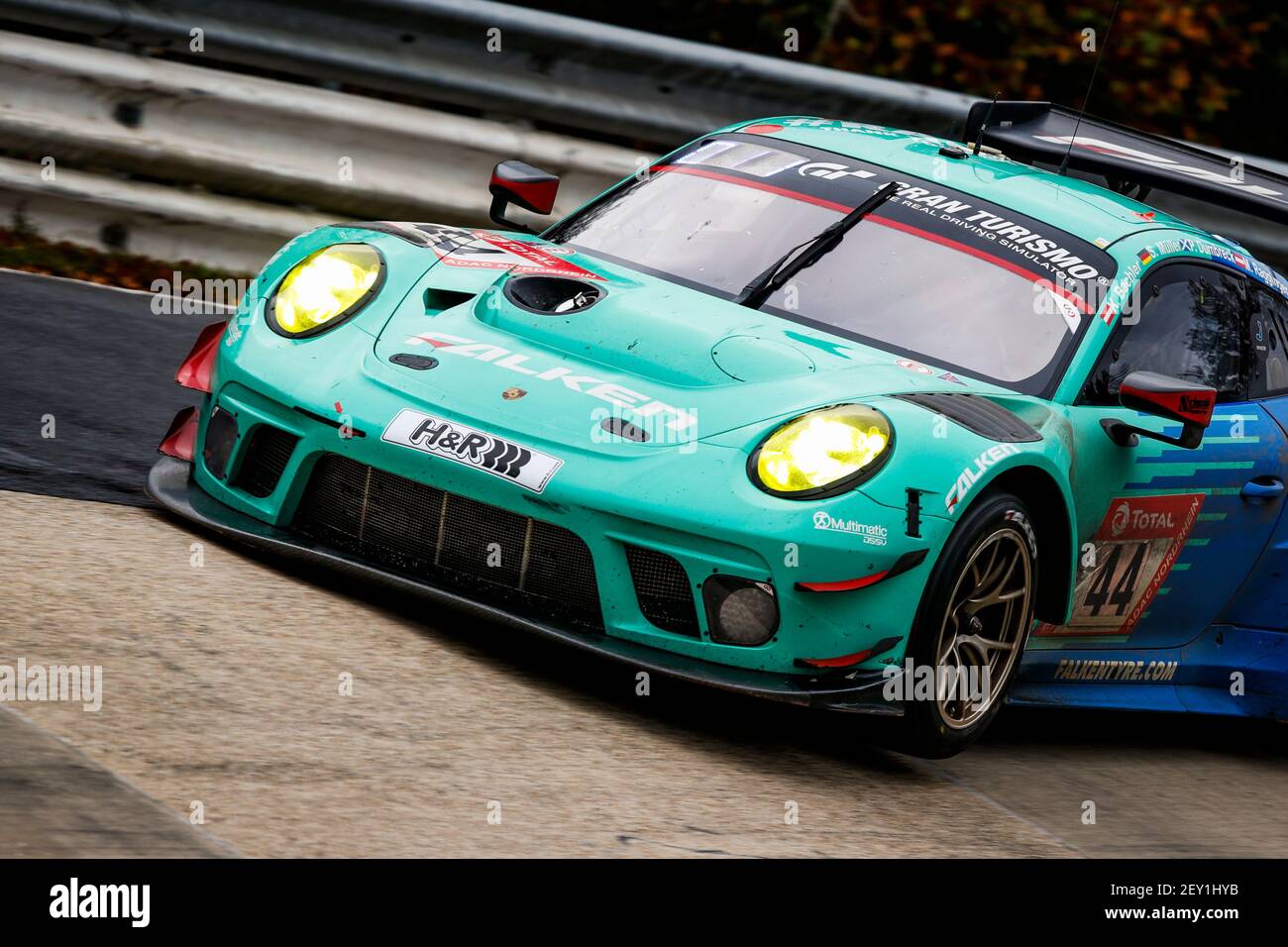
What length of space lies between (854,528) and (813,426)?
0.27 metres

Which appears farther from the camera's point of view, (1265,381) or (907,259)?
(1265,381)

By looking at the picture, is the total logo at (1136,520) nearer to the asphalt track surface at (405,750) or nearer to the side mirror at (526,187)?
the asphalt track surface at (405,750)

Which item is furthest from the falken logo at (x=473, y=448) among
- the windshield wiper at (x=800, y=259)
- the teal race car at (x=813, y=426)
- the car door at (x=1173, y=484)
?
the car door at (x=1173, y=484)

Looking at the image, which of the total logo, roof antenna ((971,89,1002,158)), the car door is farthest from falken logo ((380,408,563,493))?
roof antenna ((971,89,1002,158))

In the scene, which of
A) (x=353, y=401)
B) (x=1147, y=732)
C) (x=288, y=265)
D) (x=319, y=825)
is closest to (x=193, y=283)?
(x=288, y=265)

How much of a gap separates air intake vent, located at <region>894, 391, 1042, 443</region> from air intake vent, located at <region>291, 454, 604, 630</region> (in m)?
0.85

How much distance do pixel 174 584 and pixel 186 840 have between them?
1376 mm

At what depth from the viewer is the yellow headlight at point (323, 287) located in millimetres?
4559

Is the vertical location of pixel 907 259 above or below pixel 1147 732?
above

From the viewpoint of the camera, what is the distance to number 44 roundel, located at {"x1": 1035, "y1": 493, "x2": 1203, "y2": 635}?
4.70 meters

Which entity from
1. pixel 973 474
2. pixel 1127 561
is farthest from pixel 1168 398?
pixel 973 474

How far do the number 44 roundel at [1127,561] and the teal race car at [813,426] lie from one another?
0.04 feet

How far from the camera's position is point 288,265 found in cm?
473
